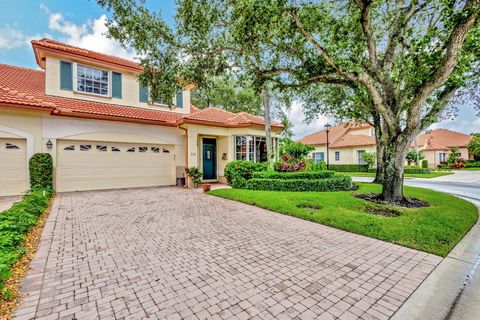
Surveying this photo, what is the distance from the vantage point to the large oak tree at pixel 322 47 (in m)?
6.41

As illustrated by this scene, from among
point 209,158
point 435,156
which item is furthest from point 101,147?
point 435,156

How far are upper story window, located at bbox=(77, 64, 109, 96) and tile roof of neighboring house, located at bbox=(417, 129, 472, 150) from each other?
39.5 meters

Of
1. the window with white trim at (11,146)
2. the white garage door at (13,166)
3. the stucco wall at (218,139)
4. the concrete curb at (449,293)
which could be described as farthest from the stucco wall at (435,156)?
the window with white trim at (11,146)

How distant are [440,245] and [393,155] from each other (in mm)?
3983

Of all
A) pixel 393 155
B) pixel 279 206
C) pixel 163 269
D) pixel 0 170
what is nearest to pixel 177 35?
pixel 279 206

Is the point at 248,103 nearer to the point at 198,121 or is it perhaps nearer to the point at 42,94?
the point at 198,121

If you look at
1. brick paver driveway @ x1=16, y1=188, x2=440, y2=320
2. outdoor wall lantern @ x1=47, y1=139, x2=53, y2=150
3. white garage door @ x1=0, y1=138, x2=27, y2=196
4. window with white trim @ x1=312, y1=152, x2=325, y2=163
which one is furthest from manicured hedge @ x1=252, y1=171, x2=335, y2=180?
window with white trim @ x1=312, y1=152, x2=325, y2=163

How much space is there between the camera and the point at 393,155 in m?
7.68

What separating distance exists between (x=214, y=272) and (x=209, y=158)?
11.8 metres

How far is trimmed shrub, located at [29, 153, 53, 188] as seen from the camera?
9.49 metres

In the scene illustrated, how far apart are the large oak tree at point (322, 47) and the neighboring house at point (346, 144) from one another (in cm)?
1759

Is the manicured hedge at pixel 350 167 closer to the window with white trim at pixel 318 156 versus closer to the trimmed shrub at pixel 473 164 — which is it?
the window with white trim at pixel 318 156

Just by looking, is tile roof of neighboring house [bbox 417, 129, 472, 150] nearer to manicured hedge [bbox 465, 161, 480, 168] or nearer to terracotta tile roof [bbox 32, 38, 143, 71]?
manicured hedge [bbox 465, 161, 480, 168]

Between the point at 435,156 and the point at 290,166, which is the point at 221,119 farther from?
the point at 435,156
